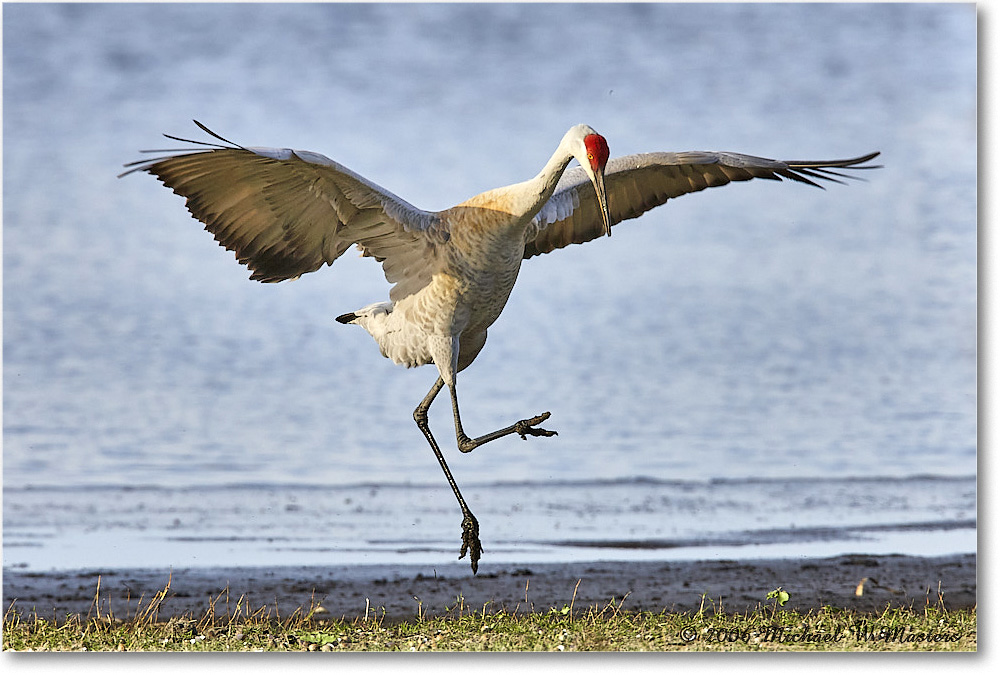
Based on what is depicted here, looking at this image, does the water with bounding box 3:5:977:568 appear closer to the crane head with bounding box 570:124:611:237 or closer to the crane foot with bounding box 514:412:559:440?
the crane head with bounding box 570:124:611:237

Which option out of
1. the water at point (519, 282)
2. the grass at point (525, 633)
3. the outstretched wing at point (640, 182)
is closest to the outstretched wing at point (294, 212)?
the outstretched wing at point (640, 182)

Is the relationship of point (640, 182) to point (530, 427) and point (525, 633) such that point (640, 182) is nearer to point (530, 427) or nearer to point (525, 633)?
point (530, 427)

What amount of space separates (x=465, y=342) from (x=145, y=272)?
2824 millimetres

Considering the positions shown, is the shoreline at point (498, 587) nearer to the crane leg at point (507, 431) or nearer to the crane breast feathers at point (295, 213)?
the crane leg at point (507, 431)

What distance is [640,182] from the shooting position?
4.46m

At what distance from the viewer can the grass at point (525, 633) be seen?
4.07 meters

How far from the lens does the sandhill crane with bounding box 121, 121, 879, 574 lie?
377cm

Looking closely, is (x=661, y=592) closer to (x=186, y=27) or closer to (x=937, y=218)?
(x=937, y=218)

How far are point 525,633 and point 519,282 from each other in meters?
3.32

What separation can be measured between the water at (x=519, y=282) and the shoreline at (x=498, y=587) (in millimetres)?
295

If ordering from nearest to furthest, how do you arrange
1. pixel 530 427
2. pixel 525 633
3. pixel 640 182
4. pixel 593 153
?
pixel 593 153 < pixel 530 427 < pixel 525 633 < pixel 640 182

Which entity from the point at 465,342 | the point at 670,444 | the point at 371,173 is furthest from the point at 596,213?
the point at 670,444

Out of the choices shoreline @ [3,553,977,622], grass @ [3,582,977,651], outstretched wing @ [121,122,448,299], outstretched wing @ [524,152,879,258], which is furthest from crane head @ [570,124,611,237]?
shoreline @ [3,553,977,622]

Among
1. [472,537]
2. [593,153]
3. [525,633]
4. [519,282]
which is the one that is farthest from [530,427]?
[519,282]
